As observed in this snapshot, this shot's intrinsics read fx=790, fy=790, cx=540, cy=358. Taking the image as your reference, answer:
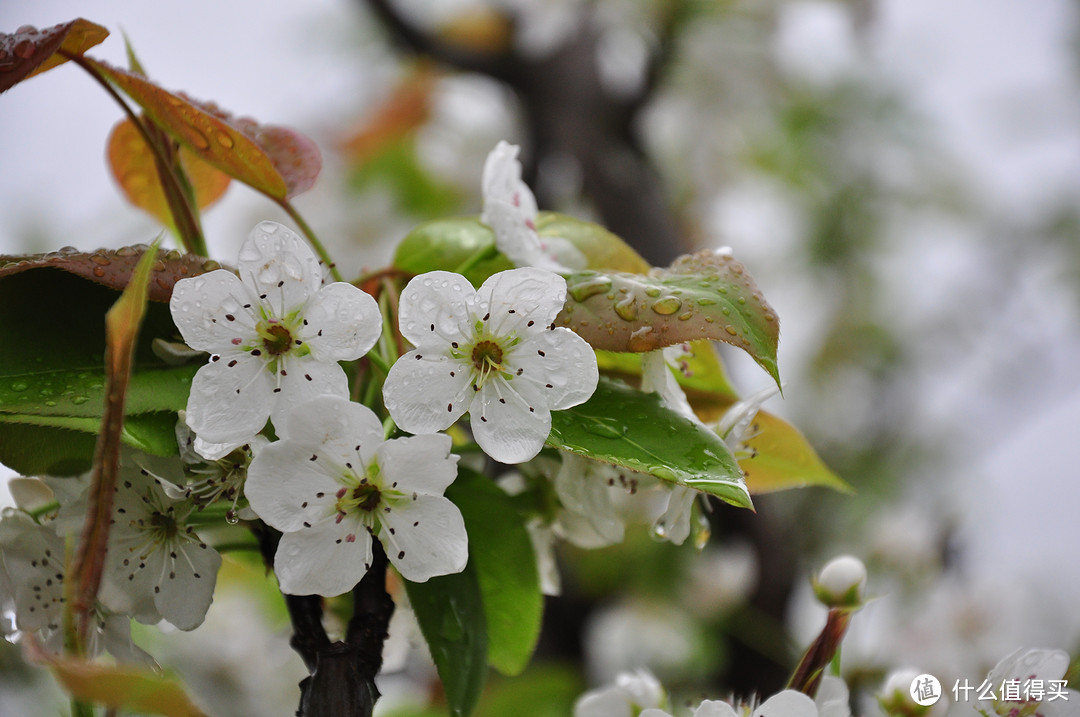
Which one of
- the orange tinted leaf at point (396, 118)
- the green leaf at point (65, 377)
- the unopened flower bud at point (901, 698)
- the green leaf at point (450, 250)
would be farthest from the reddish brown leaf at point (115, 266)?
the orange tinted leaf at point (396, 118)

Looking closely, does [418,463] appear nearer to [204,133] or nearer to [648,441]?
[648,441]

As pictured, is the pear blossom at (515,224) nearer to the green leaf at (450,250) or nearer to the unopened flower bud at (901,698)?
the green leaf at (450,250)

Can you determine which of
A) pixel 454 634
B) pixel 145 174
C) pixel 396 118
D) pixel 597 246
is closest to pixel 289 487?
pixel 454 634

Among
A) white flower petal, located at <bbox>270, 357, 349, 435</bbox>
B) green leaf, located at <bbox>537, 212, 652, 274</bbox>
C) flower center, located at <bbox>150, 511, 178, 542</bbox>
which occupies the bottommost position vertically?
flower center, located at <bbox>150, 511, 178, 542</bbox>

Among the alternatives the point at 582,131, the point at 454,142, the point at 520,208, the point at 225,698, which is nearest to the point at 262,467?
the point at 520,208

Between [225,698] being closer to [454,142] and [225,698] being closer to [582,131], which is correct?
[582,131]

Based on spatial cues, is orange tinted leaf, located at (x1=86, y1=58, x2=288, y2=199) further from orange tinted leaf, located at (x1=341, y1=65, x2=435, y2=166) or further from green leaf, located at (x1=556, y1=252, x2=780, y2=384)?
orange tinted leaf, located at (x1=341, y1=65, x2=435, y2=166)

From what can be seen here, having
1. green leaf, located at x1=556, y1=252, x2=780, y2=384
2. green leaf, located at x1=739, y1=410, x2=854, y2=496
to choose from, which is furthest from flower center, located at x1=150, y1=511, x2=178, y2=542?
green leaf, located at x1=739, y1=410, x2=854, y2=496
